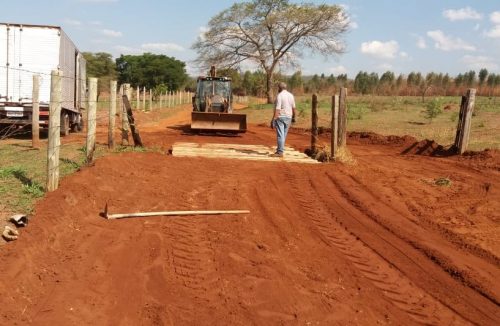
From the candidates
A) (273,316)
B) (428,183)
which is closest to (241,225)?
(273,316)

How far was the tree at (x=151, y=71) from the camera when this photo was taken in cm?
7444

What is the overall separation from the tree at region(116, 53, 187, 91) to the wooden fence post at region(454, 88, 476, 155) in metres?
62.7

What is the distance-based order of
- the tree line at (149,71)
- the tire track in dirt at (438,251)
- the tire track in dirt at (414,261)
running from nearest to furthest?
1. the tire track in dirt at (414,261)
2. the tire track in dirt at (438,251)
3. the tree line at (149,71)

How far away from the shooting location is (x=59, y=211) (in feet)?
20.2

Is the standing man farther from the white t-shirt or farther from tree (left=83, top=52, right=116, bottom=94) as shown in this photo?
tree (left=83, top=52, right=116, bottom=94)

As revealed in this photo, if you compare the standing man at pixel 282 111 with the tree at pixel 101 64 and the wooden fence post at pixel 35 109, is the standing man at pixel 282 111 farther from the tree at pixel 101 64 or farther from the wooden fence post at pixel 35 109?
the tree at pixel 101 64

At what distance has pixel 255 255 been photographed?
5.46m

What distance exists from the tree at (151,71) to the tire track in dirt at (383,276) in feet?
223

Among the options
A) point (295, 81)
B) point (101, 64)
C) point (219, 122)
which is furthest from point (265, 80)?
point (219, 122)

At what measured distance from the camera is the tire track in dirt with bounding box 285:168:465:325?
437 cm

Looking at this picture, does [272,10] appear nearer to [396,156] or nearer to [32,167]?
[396,156]

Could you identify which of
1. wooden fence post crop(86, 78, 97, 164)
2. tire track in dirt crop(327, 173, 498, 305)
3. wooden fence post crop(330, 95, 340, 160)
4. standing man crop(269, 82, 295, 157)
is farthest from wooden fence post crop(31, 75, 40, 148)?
tire track in dirt crop(327, 173, 498, 305)

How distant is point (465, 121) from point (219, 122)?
907 cm

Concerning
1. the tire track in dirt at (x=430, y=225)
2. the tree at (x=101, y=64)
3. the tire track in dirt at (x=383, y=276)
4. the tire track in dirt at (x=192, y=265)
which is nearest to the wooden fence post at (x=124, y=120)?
the tire track in dirt at (x=192, y=265)
